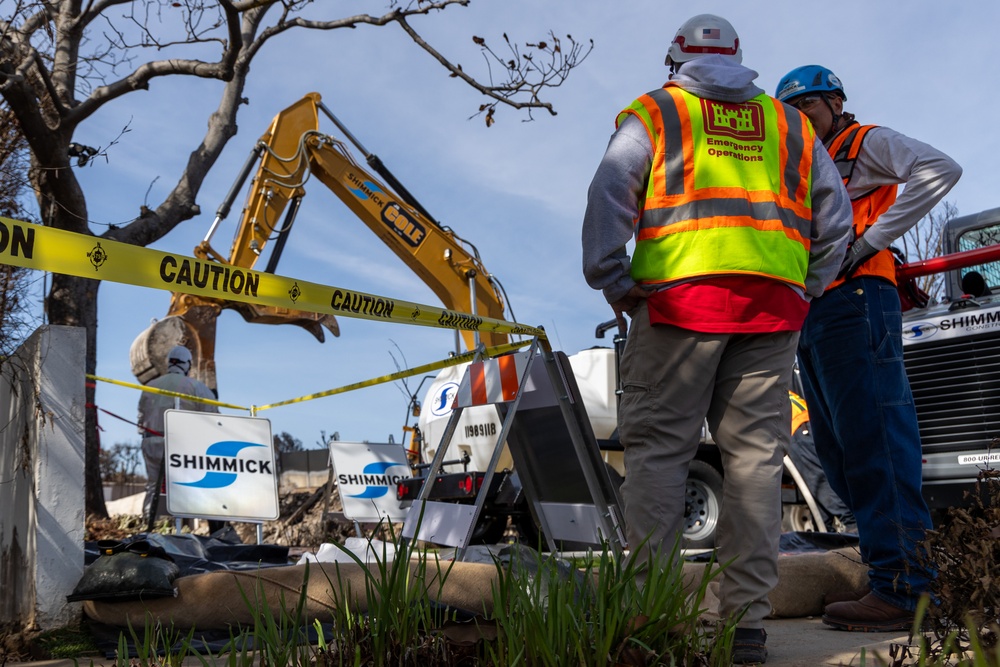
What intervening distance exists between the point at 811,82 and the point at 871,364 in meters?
1.14

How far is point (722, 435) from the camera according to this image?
10.1 ft

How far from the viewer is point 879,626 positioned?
346 centimetres

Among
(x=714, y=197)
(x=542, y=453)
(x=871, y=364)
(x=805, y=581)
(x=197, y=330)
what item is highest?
(x=197, y=330)

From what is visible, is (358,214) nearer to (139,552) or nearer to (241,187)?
(241,187)

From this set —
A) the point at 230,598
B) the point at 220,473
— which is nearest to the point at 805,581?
the point at 230,598

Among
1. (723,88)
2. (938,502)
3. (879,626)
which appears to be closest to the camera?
(723,88)

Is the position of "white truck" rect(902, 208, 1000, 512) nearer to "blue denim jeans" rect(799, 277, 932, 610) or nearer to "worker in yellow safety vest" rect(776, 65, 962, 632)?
"worker in yellow safety vest" rect(776, 65, 962, 632)

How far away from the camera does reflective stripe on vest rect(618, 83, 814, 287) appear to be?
3.00 m

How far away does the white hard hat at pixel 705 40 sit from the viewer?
327 centimetres

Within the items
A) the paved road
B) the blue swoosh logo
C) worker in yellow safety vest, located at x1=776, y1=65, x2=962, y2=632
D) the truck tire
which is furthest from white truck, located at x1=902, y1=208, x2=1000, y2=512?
the blue swoosh logo

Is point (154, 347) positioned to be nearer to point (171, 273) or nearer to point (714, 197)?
point (171, 273)

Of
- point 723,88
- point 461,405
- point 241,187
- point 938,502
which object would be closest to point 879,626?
point 723,88

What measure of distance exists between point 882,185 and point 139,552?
3246 millimetres

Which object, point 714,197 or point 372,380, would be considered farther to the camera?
point 372,380
